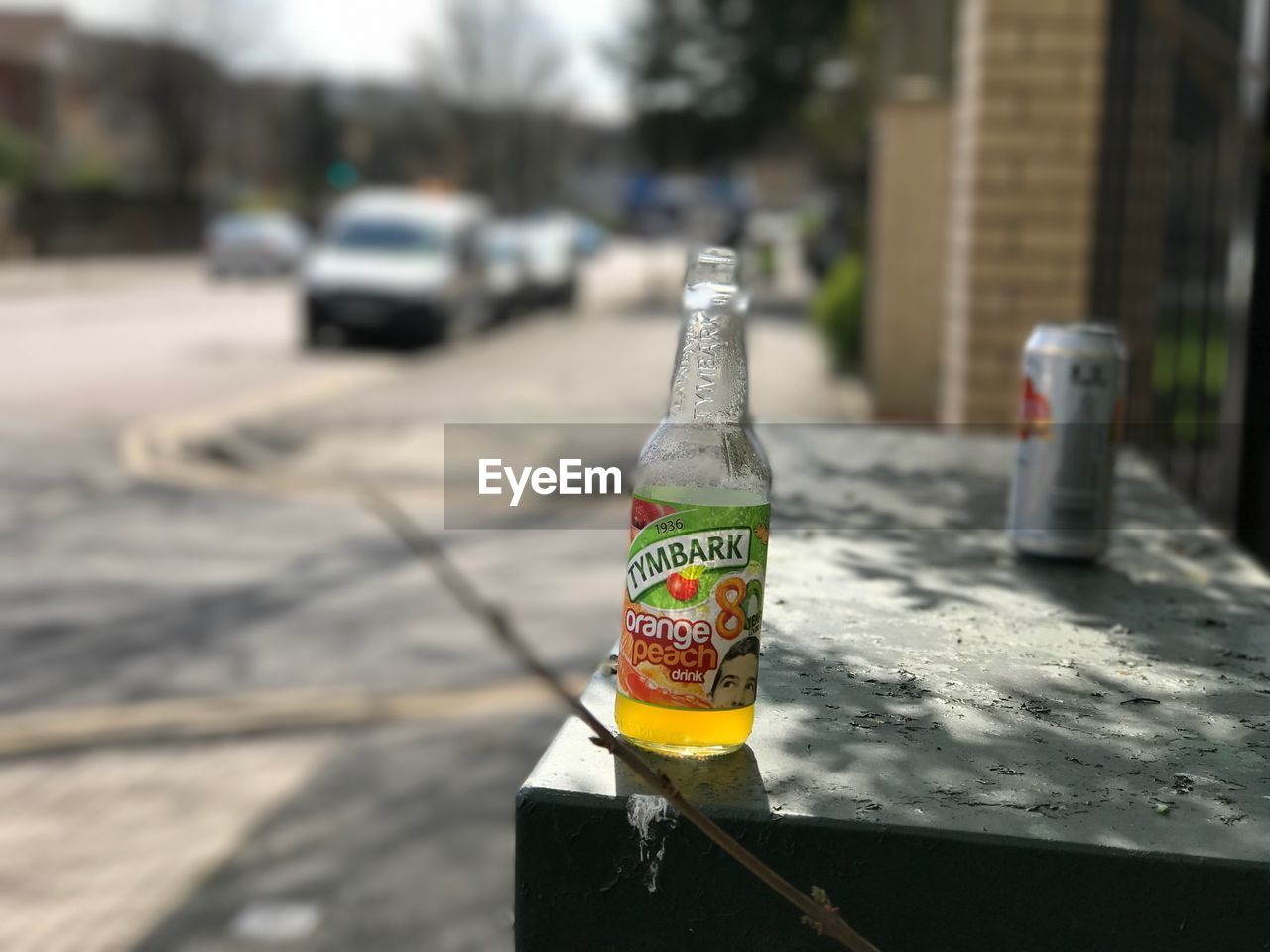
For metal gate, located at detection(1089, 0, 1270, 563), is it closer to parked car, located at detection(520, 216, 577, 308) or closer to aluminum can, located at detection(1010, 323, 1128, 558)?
aluminum can, located at detection(1010, 323, 1128, 558)

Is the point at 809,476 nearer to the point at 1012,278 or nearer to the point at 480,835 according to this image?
the point at 480,835

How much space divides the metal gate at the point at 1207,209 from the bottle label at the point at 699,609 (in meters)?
2.12

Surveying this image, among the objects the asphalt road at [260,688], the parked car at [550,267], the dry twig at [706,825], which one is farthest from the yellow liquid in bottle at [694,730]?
the parked car at [550,267]

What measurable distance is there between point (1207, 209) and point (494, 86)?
207 feet

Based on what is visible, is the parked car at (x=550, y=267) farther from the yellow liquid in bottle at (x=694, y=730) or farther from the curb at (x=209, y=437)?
the yellow liquid in bottle at (x=694, y=730)

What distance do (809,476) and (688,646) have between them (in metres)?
1.74

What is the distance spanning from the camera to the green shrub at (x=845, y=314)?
16750 mm

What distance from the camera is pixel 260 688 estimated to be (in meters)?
5.93

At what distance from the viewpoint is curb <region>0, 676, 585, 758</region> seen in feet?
17.5

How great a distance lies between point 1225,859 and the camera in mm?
1283

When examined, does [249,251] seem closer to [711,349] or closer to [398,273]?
[398,273]

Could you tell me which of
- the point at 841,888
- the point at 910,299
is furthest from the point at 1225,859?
the point at 910,299

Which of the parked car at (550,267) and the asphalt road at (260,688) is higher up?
the parked car at (550,267)

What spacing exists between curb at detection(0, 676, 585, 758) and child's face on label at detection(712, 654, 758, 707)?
12.3 ft
